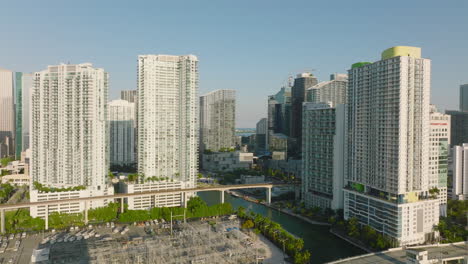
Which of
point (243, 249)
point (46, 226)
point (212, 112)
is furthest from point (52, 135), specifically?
point (212, 112)

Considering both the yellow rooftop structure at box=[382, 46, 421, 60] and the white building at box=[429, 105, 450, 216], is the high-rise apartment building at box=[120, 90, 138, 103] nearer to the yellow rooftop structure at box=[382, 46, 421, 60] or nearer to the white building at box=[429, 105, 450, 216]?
the yellow rooftop structure at box=[382, 46, 421, 60]

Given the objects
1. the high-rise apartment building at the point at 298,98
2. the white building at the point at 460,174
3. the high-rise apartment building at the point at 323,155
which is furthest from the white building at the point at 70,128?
the high-rise apartment building at the point at 298,98

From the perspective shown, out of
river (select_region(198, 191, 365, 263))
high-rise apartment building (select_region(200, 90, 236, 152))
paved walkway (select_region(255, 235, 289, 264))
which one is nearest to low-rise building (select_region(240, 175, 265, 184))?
river (select_region(198, 191, 365, 263))

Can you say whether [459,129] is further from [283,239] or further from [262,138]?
[283,239]

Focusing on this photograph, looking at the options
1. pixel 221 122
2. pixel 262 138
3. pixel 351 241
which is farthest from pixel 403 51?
pixel 262 138

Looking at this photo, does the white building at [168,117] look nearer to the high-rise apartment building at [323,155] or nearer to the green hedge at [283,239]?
the green hedge at [283,239]

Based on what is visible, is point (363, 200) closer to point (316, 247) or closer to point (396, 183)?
point (396, 183)
